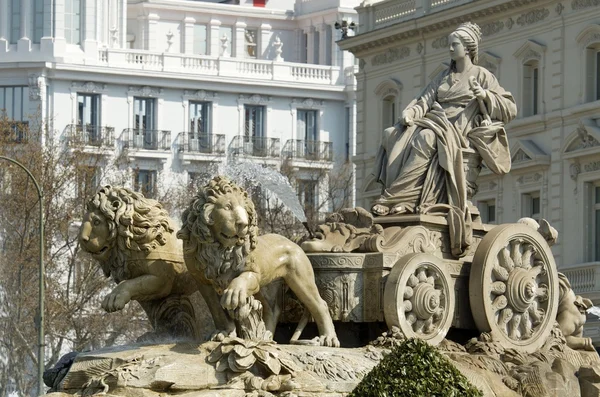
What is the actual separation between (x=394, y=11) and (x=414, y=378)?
5815 cm

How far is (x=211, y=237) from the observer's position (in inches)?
751

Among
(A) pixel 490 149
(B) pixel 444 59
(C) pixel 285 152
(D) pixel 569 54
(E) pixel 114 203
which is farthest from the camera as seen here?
(C) pixel 285 152

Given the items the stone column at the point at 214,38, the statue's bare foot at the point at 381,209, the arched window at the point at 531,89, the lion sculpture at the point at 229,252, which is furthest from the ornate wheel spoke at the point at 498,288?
the stone column at the point at 214,38

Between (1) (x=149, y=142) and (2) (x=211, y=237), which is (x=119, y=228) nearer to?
(2) (x=211, y=237)

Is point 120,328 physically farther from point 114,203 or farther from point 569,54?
point 114,203

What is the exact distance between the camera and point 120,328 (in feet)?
201

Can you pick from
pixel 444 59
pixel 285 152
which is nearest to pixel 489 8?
pixel 444 59

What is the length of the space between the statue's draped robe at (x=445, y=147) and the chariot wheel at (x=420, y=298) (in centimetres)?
59

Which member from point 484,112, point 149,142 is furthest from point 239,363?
point 149,142

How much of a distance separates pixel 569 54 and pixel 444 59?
703cm

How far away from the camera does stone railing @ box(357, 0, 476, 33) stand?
73.2 metres

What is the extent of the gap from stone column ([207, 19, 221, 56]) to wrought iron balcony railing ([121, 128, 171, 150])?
14625mm

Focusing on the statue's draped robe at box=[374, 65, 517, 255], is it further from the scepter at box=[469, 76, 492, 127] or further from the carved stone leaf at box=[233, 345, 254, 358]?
the carved stone leaf at box=[233, 345, 254, 358]

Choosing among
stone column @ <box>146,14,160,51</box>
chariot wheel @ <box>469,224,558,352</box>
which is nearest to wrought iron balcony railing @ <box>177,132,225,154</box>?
stone column @ <box>146,14,160,51</box>
